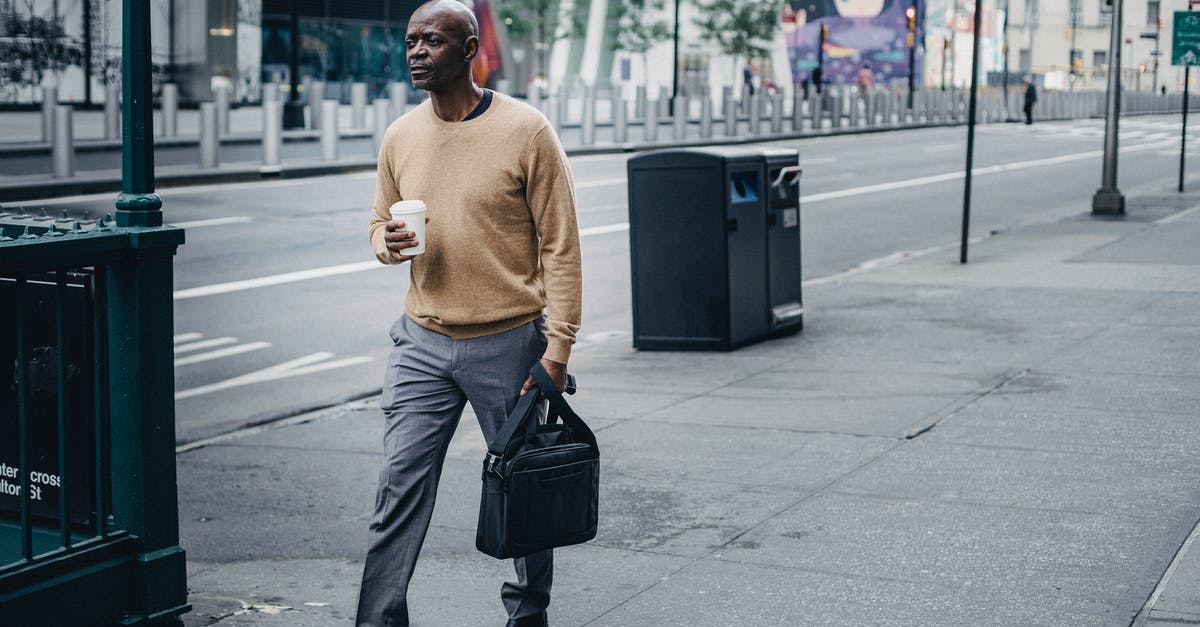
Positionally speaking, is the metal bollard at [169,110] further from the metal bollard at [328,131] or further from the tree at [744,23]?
the tree at [744,23]

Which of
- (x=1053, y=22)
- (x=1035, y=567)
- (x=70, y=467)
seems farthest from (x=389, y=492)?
(x=1053, y=22)

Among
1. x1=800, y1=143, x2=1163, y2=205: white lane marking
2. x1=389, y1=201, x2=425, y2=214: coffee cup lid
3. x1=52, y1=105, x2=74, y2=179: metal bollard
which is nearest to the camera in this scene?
x1=389, y1=201, x2=425, y2=214: coffee cup lid

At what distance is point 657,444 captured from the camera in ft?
22.9

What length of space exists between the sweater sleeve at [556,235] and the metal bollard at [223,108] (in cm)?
2187

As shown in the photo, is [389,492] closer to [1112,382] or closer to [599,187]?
[1112,382]

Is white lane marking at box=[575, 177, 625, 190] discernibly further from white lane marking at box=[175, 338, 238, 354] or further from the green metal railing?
the green metal railing

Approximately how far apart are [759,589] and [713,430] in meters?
2.42

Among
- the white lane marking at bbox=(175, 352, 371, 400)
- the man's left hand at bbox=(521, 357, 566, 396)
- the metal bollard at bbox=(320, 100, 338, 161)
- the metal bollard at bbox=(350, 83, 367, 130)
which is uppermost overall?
the metal bollard at bbox=(350, 83, 367, 130)

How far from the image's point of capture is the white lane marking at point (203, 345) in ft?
33.2

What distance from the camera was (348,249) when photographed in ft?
50.5

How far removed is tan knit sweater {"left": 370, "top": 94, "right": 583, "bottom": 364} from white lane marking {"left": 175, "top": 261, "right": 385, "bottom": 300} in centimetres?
841

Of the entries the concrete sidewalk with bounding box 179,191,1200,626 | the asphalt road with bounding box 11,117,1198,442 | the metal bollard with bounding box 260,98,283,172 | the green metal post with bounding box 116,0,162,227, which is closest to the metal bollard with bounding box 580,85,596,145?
the asphalt road with bounding box 11,117,1198,442

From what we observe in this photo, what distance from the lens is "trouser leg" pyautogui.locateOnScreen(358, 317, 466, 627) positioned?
4.07 metres

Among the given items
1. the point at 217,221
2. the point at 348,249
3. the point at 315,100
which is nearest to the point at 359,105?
the point at 315,100
